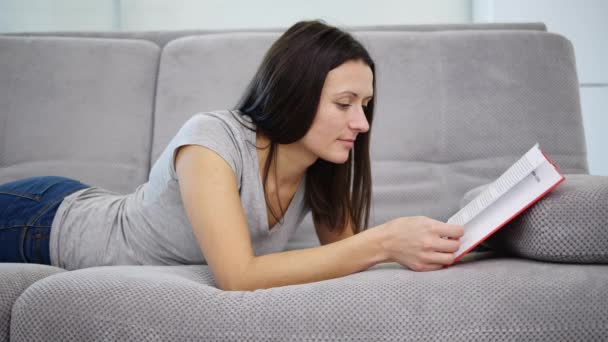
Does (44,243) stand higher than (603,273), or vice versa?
(603,273)

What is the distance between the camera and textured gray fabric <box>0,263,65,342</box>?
3.06 ft

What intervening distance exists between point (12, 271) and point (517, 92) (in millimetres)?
1424

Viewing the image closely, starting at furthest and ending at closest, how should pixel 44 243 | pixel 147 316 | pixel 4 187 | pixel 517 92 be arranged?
pixel 517 92
pixel 4 187
pixel 44 243
pixel 147 316

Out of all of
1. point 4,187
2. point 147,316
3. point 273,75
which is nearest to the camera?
point 147,316

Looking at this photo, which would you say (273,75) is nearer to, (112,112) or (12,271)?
(12,271)

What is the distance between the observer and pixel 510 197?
1051 mm

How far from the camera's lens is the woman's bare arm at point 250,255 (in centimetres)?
106

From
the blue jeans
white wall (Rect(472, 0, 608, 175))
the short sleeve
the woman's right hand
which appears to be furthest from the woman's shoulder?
white wall (Rect(472, 0, 608, 175))

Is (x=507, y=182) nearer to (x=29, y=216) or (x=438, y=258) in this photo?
(x=438, y=258)

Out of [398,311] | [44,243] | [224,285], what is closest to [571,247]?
[398,311]

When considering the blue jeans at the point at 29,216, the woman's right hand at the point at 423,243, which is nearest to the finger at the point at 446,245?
the woman's right hand at the point at 423,243

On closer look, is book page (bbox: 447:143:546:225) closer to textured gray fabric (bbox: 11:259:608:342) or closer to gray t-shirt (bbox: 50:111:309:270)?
textured gray fabric (bbox: 11:259:608:342)

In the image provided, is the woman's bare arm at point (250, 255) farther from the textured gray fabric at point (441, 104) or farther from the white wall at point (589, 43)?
the white wall at point (589, 43)

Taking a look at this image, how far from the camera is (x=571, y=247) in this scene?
1.03 meters
